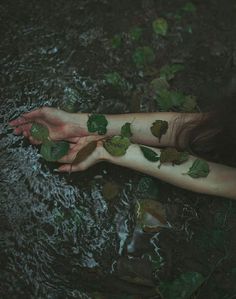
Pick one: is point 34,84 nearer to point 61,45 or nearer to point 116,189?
point 61,45

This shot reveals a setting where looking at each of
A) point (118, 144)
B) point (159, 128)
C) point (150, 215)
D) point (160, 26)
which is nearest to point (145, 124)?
point (159, 128)

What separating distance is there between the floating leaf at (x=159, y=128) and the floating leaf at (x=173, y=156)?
11 cm

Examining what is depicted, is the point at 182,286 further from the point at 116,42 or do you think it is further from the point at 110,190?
the point at 116,42

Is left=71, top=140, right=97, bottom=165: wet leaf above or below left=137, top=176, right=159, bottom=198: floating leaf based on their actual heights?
above

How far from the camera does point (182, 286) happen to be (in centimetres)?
212

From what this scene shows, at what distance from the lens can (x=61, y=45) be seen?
109 inches

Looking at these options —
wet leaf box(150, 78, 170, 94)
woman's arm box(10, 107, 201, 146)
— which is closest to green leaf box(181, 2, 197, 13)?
wet leaf box(150, 78, 170, 94)

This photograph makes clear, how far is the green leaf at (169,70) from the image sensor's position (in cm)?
272

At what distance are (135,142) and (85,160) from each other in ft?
0.82

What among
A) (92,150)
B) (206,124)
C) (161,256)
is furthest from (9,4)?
(161,256)

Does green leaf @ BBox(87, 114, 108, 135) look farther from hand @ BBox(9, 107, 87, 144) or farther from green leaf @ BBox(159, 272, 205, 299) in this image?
green leaf @ BBox(159, 272, 205, 299)

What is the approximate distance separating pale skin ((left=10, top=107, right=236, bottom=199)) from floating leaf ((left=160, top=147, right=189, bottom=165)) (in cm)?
2

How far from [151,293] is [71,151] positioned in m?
0.68

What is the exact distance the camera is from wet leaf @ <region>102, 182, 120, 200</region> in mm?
2342
